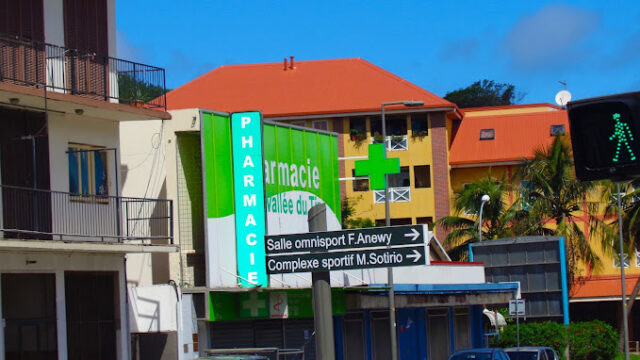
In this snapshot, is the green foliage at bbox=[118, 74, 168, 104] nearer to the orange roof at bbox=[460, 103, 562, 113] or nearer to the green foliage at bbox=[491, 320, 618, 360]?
the green foliage at bbox=[491, 320, 618, 360]

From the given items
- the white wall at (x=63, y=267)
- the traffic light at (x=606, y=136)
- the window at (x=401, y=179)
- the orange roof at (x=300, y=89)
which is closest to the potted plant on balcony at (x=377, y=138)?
the orange roof at (x=300, y=89)

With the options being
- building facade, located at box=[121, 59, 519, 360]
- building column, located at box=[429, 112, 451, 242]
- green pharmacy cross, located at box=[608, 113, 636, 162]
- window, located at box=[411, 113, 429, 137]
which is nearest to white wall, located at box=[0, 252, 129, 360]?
building facade, located at box=[121, 59, 519, 360]

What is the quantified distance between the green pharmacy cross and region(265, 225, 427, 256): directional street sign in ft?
15.2

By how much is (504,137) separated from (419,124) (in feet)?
23.5

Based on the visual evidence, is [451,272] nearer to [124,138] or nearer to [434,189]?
[124,138]

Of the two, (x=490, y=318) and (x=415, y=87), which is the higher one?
(x=415, y=87)

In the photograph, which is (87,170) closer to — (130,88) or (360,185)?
(130,88)

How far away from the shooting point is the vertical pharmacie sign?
26.7 metres

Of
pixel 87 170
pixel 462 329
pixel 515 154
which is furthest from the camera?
pixel 515 154

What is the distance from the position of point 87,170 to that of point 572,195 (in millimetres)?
33898

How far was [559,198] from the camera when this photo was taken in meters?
51.7

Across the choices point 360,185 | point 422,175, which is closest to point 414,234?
point 360,185

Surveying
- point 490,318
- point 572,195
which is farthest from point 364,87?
point 490,318

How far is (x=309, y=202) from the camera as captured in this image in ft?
99.0
